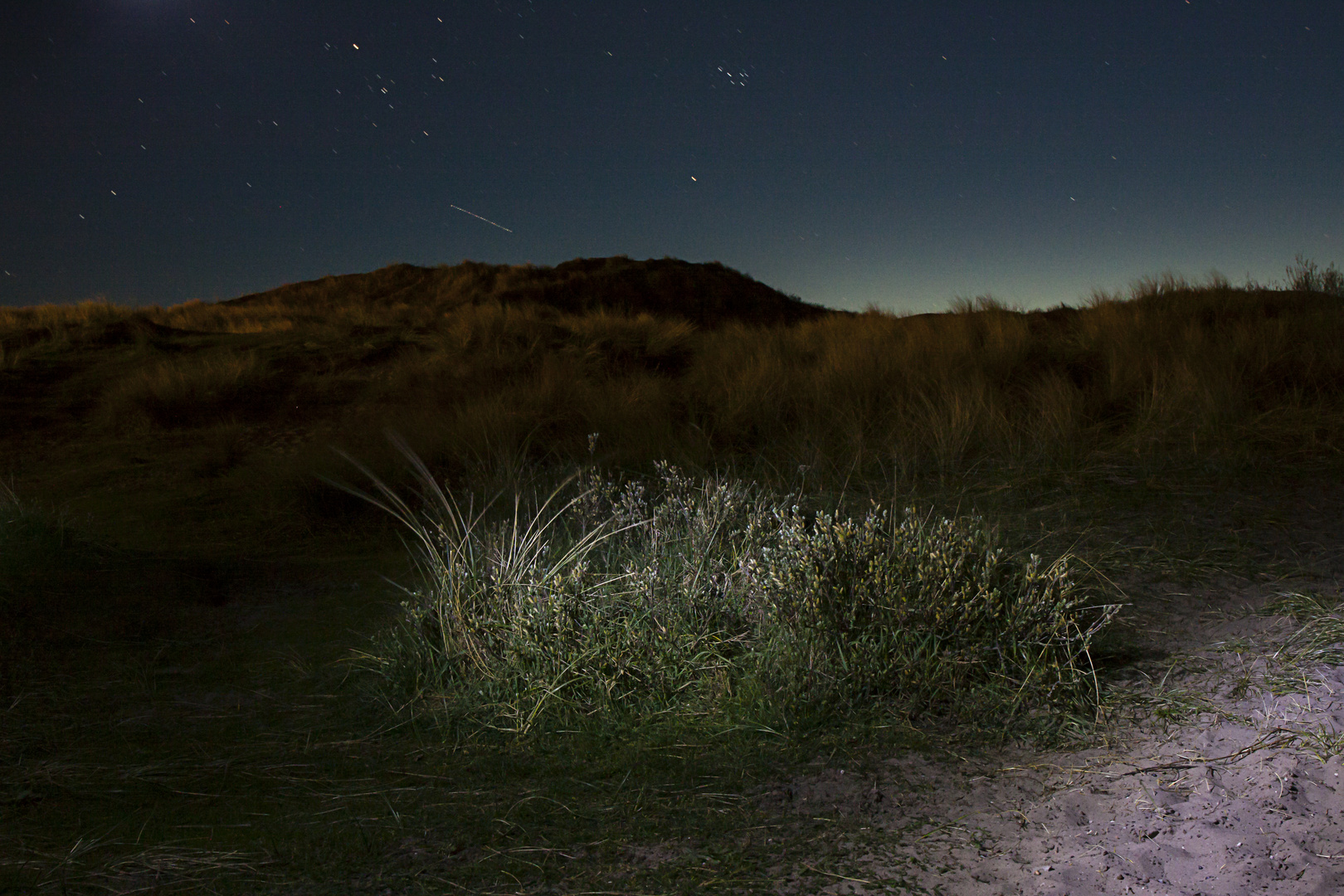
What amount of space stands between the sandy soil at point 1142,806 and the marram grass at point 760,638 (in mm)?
292

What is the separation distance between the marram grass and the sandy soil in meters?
0.29

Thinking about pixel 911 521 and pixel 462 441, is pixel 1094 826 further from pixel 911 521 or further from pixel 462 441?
pixel 462 441

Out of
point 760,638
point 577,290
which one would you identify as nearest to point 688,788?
point 760,638

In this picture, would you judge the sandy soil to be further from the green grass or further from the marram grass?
the marram grass

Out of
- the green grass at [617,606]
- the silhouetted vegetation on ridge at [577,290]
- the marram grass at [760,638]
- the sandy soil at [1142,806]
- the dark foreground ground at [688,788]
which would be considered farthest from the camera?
the silhouetted vegetation on ridge at [577,290]

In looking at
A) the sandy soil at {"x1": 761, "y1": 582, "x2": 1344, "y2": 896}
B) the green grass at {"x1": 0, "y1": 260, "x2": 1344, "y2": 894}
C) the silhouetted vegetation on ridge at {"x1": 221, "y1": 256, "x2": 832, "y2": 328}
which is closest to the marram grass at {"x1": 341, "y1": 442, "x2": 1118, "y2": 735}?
the green grass at {"x1": 0, "y1": 260, "x2": 1344, "y2": 894}

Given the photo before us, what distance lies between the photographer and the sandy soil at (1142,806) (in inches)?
76.3

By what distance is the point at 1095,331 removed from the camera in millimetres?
9219

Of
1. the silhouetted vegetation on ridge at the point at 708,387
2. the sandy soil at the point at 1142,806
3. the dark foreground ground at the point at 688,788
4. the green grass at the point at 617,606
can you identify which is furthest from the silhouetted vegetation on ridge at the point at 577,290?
the sandy soil at the point at 1142,806

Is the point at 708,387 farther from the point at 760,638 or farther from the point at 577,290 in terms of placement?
the point at 577,290

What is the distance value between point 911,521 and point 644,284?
18289 mm

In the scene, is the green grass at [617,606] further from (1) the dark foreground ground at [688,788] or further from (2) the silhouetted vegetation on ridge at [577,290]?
(2) the silhouetted vegetation on ridge at [577,290]

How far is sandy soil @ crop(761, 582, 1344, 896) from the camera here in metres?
1.94

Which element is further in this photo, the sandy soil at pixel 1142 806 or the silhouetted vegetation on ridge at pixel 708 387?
the silhouetted vegetation on ridge at pixel 708 387
